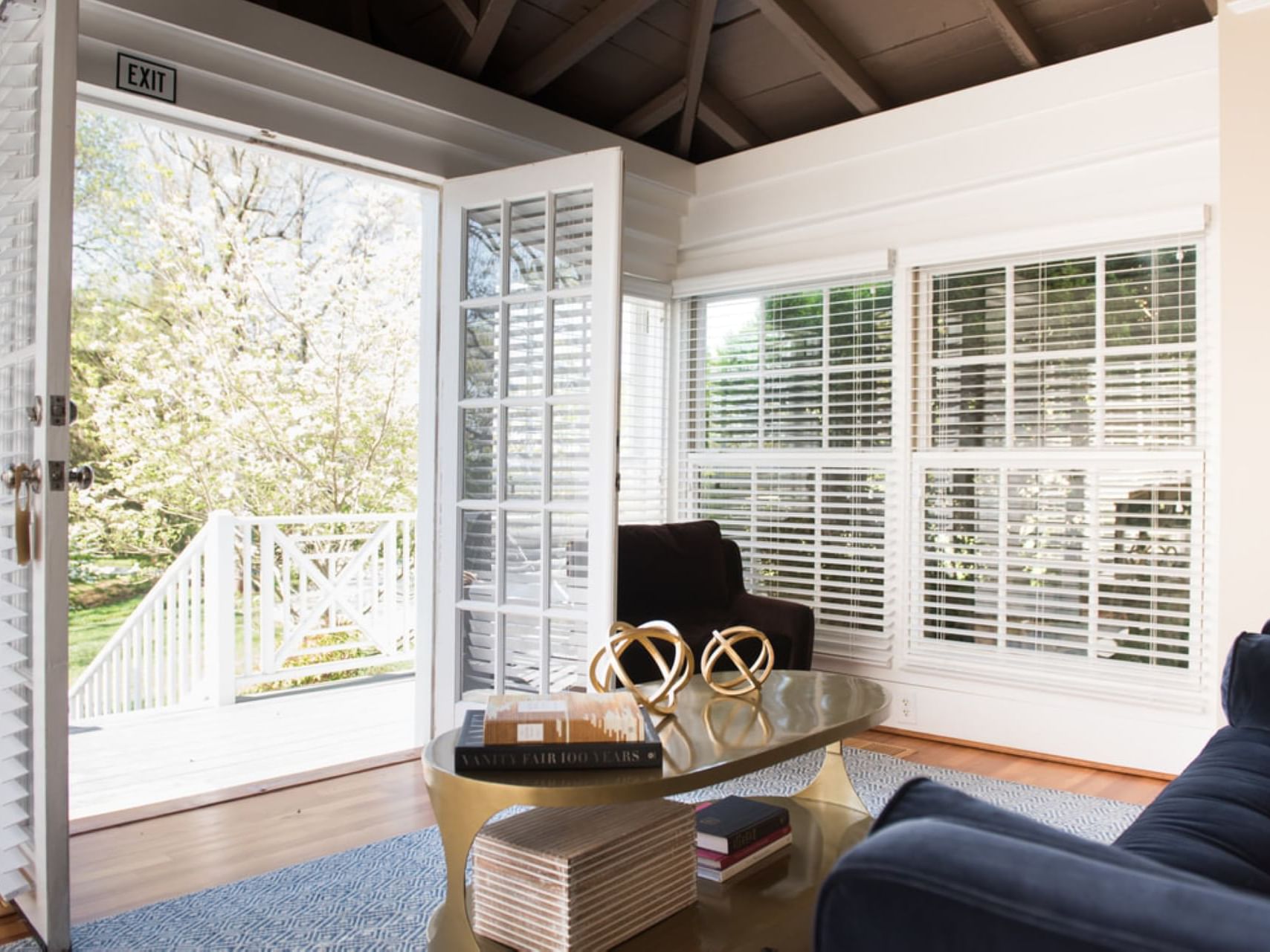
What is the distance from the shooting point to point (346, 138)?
3398 millimetres

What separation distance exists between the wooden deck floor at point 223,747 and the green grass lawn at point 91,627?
10.8 ft

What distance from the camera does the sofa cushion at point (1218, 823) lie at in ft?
4.24

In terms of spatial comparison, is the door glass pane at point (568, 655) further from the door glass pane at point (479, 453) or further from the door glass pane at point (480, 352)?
the door glass pane at point (480, 352)

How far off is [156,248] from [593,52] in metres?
4.62

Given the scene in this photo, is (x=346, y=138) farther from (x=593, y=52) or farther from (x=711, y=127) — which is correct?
(x=711, y=127)

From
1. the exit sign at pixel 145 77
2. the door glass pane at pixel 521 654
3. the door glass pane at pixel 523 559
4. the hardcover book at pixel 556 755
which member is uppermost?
the exit sign at pixel 145 77

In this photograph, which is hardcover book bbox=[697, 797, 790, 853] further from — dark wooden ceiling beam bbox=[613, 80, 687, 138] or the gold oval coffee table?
dark wooden ceiling beam bbox=[613, 80, 687, 138]

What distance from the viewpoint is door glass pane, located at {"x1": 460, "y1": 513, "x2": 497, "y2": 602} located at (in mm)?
3576

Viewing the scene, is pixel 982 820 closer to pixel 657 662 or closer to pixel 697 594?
pixel 657 662

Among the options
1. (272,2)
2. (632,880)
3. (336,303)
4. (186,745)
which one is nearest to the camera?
(632,880)

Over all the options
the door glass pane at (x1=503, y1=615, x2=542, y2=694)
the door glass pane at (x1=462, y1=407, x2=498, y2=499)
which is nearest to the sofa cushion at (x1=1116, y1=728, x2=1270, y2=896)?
the door glass pane at (x1=503, y1=615, x2=542, y2=694)

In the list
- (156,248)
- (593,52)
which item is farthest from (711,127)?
(156,248)

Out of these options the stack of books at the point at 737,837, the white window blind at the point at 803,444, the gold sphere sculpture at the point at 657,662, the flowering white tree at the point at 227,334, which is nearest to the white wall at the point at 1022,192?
the white window blind at the point at 803,444

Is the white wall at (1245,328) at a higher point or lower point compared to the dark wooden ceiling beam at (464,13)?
lower
